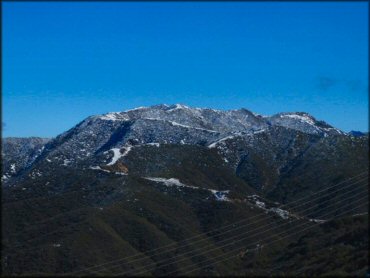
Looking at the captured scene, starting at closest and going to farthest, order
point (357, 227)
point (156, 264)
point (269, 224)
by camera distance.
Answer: point (357, 227)
point (156, 264)
point (269, 224)

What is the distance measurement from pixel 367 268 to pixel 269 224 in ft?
425

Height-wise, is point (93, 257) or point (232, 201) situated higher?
point (232, 201)

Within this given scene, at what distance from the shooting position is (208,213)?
7446 inches

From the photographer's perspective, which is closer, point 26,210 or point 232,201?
point 26,210

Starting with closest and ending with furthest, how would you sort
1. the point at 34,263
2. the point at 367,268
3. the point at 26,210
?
1. the point at 367,268
2. the point at 34,263
3. the point at 26,210

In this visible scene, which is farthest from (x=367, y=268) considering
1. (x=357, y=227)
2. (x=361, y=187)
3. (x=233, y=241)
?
(x=233, y=241)

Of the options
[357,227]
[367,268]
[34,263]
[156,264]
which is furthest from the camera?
[156,264]

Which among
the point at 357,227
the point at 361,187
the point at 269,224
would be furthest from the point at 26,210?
the point at 357,227

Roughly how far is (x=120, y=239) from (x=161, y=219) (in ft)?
72.3

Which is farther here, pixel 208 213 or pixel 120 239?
pixel 208 213

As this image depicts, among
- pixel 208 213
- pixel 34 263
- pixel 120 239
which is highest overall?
pixel 208 213

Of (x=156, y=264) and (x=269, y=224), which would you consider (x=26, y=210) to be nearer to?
(x=156, y=264)

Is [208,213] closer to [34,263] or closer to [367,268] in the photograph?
[34,263]

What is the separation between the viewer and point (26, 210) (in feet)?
553
